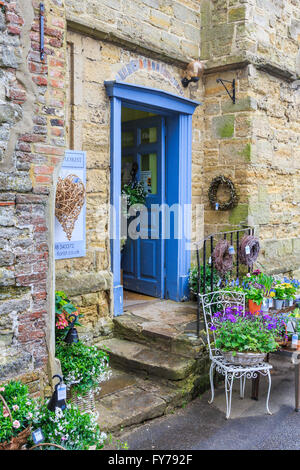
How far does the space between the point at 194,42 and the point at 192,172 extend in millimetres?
1739

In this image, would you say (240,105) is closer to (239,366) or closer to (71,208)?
(71,208)

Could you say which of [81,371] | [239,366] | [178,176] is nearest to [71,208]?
[81,371]

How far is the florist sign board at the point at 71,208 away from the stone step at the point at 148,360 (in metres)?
1.06

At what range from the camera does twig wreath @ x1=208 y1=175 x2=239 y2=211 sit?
5977 mm

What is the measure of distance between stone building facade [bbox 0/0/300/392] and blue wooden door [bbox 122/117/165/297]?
51 centimetres

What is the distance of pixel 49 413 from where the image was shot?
2680 mm

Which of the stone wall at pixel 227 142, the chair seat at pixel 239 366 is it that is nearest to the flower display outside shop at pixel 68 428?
the chair seat at pixel 239 366

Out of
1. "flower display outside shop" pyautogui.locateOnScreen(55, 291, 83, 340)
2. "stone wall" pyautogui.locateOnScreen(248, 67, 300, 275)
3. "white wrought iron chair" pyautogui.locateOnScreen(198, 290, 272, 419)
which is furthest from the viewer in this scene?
"stone wall" pyautogui.locateOnScreen(248, 67, 300, 275)

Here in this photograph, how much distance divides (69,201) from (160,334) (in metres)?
1.63

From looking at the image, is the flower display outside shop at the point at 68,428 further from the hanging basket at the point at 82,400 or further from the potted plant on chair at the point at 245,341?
the potted plant on chair at the point at 245,341

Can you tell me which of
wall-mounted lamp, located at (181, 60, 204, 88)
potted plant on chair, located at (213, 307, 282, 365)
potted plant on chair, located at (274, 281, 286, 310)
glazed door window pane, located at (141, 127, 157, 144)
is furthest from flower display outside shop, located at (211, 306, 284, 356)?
wall-mounted lamp, located at (181, 60, 204, 88)

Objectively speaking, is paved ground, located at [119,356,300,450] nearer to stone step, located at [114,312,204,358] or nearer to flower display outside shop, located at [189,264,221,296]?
stone step, located at [114,312,204,358]
